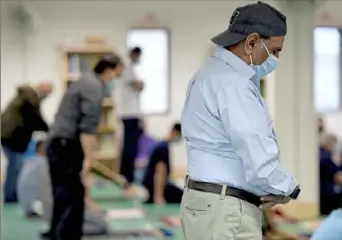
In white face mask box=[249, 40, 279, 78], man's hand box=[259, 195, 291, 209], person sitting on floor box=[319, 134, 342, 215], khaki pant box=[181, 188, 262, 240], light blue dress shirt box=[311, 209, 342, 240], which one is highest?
white face mask box=[249, 40, 279, 78]

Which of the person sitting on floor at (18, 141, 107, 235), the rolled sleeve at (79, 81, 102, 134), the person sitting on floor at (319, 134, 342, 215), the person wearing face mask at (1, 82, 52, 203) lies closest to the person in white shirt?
the person sitting on floor at (18, 141, 107, 235)

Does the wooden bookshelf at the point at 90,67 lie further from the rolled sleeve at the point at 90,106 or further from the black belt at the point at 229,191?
the black belt at the point at 229,191

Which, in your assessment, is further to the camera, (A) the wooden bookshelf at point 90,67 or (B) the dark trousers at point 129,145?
(A) the wooden bookshelf at point 90,67

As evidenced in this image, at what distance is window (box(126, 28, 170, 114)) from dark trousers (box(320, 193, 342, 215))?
8.42 feet

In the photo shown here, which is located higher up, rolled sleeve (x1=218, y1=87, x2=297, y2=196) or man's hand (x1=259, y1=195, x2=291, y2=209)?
rolled sleeve (x1=218, y1=87, x2=297, y2=196)

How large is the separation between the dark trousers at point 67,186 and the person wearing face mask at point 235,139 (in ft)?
6.45

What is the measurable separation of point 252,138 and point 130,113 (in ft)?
17.3

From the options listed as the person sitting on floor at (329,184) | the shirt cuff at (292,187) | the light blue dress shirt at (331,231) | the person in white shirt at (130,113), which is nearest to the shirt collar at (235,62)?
the shirt cuff at (292,187)

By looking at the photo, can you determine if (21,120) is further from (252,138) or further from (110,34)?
(252,138)

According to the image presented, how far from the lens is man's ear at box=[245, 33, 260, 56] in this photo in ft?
7.27

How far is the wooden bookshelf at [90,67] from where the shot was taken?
7.38 m

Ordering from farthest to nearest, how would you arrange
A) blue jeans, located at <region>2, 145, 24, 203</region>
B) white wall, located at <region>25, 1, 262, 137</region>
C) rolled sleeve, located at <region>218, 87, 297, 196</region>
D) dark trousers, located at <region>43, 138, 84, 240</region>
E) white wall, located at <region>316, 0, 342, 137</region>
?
white wall, located at <region>25, 1, 262, 137</region> < blue jeans, located at <region>2, 145, 24, 203</region> < white wall, located at <region>316, 0, 342, 137</region> < dark trousers, located at <region>43, 138, 84, 240</region> < rolled sleeve, located at <region>218, 87, 297, 196</region>

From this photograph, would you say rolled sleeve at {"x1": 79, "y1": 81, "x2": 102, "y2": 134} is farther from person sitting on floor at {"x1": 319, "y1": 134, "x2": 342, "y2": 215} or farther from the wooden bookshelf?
the wooden bookshelf

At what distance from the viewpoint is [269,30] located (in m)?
2.21
